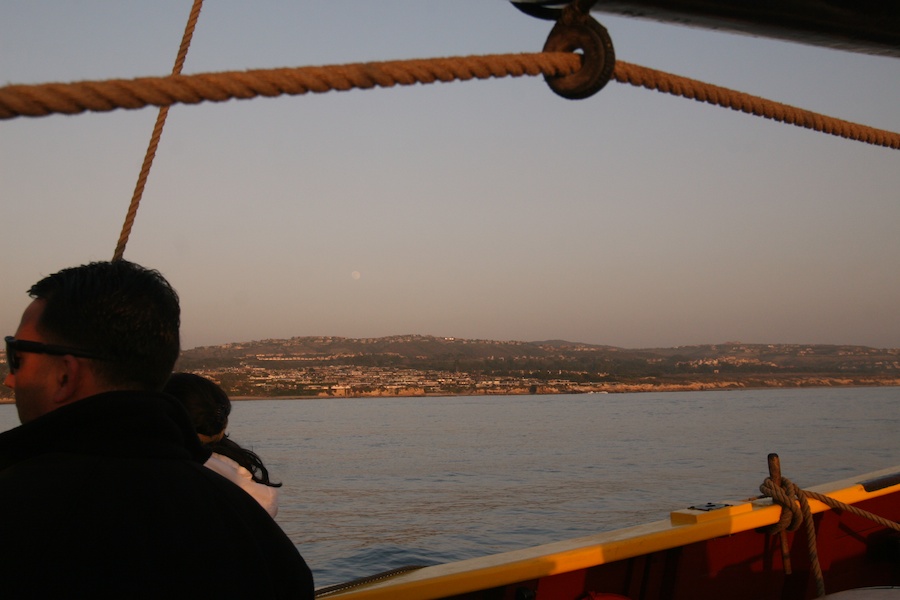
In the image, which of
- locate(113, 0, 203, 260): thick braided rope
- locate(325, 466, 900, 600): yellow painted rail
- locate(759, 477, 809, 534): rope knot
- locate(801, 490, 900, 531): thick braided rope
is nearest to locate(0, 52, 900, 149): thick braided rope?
locate(113, 0, 203, 260): thick braided rope

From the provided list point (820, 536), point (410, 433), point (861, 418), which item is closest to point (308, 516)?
point (820, 536)

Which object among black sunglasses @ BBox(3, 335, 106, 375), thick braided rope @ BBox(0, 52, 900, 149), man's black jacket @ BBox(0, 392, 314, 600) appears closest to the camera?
thick braided rope @ BBox(0, 52, 900, 149)

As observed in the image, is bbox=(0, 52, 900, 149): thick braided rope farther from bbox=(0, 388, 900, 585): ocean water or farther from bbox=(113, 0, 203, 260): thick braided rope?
bbox=(0, 388, 900, 585): ocean water

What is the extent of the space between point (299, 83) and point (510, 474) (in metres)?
25.1

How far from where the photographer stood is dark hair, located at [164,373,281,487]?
2.48m

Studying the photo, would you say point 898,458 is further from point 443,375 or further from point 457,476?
point 443,375

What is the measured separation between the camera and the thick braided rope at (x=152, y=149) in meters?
1.70

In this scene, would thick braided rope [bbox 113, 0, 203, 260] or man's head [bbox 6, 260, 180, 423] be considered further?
thick braided rope [bbox 113, 0, 203, 260]

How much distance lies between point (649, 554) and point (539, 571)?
A: 64 cm

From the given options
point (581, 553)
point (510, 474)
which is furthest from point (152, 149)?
point (510, 474)

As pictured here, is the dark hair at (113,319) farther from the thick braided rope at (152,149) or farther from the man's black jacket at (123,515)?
the thick braided rope at (152,149)

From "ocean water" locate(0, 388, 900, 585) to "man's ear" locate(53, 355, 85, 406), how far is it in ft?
35.7

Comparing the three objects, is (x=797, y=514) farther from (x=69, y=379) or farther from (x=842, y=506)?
(x=69, y=379)

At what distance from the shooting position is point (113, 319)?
115cm
